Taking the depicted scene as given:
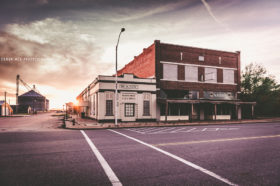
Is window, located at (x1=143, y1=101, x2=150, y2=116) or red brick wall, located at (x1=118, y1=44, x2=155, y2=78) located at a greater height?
red brick wall, located at (x1=118, y1=44, x2=155, y2=78)

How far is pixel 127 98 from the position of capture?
24875mm

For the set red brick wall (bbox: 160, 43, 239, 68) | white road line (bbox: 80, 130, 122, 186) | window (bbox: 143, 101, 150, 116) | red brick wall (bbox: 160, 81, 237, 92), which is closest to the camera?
white road line (bbox: 80, 130, 122, 186)

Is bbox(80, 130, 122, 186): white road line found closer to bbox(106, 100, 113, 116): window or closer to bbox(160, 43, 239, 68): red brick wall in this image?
bbox(106, 100, 113, 116): window

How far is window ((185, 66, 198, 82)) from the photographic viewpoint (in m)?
28.7

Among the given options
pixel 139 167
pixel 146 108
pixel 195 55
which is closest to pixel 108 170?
pixel 139 167

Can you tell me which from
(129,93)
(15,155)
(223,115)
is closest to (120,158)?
(15,155)

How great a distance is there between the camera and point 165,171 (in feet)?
15.9

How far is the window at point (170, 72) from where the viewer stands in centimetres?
2731

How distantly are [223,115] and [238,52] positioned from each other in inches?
465

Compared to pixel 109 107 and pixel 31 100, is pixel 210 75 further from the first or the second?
pixel 31 100

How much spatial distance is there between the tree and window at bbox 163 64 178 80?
21.5 meters

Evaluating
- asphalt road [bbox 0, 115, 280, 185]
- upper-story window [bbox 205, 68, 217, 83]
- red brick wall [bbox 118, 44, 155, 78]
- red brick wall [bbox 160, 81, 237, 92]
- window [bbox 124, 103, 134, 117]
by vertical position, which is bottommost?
asphalt road [bbox 0, 115, 280, 185]

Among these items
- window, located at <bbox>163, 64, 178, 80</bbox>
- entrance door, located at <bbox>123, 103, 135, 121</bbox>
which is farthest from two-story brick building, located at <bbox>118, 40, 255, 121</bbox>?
entrance door, located at <bbox>123, 103, 135, 121</bbox>

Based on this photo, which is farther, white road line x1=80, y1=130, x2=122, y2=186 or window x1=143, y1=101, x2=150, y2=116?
window x1=143, y1=101, x2=150, y2=116
